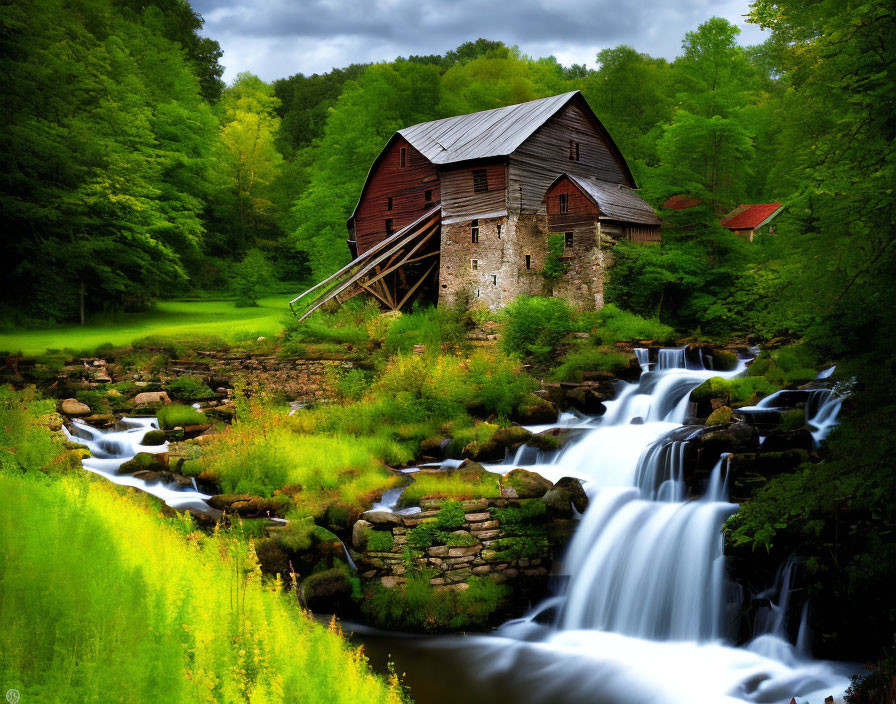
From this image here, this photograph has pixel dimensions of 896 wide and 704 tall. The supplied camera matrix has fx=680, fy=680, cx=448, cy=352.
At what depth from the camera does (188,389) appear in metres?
21.2

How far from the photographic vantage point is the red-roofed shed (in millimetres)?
29609

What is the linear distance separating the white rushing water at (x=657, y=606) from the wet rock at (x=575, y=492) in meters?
0.19

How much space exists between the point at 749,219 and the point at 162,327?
25.4 meters

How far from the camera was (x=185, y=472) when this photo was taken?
14.8 meters

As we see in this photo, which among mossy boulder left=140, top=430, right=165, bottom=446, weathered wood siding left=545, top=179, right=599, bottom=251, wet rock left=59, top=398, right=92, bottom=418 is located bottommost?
mossy boulder left=140, top=430, right=165, bottom=446

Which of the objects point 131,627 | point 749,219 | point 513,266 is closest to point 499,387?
point 513,266

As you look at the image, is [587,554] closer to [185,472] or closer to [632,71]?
[185,472]

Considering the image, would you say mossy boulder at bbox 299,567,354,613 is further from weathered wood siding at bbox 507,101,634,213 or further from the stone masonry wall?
weathered wood siding at bbox 507,101,634,213

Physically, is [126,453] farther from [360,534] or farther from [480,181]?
[480,181]

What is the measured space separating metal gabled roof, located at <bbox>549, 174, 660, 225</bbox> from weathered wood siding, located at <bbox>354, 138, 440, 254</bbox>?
6.28 m

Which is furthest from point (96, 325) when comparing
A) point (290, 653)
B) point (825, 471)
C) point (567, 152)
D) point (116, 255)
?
point (825, 471)

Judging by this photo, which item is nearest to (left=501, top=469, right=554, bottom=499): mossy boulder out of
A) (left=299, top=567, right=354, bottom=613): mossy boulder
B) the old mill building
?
(left=299, top=567, right=354, bottom=613): mossy boulder

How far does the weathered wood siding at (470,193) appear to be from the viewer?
27.9 meters

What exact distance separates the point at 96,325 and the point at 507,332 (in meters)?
15.6
